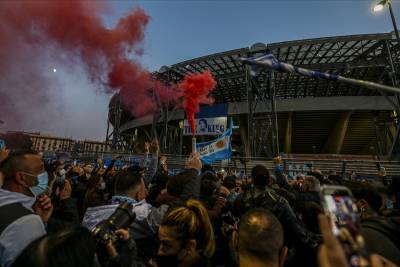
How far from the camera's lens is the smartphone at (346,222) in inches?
21.2

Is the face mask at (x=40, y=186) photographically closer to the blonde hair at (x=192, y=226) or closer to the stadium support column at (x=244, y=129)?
the blonde hair at (x=192, y=226)

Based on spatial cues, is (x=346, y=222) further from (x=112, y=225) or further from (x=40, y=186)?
(x=40, y=186)

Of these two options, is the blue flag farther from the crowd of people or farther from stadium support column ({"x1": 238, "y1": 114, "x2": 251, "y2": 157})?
stadium support column ({"x1": 238, "y1": 114, "x2": 251, "y2": 157})

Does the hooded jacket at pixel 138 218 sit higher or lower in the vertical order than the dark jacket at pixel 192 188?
lower

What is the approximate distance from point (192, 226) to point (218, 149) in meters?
6.86

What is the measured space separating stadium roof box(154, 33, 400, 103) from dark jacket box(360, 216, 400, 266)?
18742 mm

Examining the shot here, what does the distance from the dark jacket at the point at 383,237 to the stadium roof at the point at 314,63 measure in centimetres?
1874

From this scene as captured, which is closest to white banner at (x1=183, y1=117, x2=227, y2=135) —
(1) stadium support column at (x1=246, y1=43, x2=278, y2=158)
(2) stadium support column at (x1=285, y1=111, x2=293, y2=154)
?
(1) stadium support column at (x1=246, y1=43, x2=278, y2=158)

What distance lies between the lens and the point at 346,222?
23.3 inches

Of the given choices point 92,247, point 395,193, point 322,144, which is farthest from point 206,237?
point 322,144

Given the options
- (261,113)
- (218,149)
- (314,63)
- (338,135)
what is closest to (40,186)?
(218,149)

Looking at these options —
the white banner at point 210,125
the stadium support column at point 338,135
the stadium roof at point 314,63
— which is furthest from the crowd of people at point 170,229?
the stadium support column at point 338,135

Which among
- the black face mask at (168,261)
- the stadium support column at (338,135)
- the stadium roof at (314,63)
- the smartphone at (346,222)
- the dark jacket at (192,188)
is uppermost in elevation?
the stadium roof at (314,63)

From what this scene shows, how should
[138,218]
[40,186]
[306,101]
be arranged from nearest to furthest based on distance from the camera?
1. [138,218]
2. [40,186]
3. [306,101]
